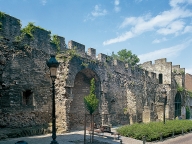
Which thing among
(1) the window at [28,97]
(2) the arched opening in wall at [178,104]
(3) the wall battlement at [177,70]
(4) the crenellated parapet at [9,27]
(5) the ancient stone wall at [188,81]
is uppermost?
(4) the crenellated parapet at [9,27]

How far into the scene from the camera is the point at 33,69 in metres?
14.1

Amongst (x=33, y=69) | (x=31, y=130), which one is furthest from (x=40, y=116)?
(x=33, y=69)

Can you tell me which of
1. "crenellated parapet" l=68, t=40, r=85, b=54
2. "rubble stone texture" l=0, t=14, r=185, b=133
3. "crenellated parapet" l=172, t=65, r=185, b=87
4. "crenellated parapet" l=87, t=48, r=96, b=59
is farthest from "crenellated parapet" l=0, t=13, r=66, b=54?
"crenellated parapet" l=172, t=65, r=185, b=87

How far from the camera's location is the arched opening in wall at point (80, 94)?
1758cm

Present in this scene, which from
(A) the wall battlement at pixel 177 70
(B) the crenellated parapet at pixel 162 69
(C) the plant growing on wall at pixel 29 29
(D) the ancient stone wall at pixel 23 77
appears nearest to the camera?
(D) the ancient stone wall at pixel 23 77

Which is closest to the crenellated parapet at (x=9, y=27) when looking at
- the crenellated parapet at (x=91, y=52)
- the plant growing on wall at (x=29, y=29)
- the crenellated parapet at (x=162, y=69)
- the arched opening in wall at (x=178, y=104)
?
the plant growing on wall at (x=29, y=29)

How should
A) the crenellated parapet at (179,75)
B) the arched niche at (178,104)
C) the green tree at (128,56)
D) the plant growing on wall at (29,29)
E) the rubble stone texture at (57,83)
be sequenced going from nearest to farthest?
the rubble stone texture at (57,83)
the plant growing on wall at (29,29)
the arched niche at (178,104)
the crenellated parapet at (179,75)
the green tree at (128,56)

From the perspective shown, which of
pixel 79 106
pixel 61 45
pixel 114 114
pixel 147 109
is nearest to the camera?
pixel 61 45

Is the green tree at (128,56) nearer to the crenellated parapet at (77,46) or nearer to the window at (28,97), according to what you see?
the crenellated parapet at (77,46)

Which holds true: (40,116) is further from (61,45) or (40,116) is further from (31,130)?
(61,45)

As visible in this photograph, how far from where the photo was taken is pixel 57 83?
595 inches

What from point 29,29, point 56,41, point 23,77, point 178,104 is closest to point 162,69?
point 178,104

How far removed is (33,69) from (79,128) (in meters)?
6.09

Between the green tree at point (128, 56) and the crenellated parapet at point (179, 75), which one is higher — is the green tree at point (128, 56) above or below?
above
